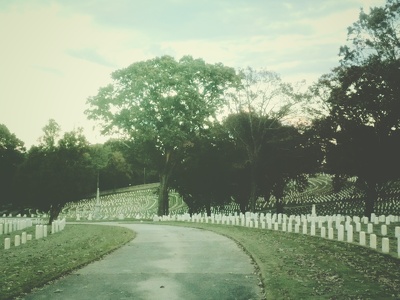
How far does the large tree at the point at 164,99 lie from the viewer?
109 feet

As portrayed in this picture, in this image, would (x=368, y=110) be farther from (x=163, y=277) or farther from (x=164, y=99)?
(x=163, y=277)

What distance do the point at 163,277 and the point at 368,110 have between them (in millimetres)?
26008

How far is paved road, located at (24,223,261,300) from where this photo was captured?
7637 millimetres

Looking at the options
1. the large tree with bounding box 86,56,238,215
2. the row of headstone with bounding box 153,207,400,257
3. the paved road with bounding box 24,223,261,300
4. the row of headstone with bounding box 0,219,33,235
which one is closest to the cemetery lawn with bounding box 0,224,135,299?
the paved road with bounding box 24,223,261,300

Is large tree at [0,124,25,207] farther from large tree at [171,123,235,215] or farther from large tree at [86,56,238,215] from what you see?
large tree at [86,56,238,215]

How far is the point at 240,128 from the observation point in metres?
40.7

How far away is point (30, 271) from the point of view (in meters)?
9.63

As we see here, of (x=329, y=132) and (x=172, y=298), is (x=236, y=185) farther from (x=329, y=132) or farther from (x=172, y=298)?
(x=172, y=298)

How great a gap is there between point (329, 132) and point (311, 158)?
8745 millimetres

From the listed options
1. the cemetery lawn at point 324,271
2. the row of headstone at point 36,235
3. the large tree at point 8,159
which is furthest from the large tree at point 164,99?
the large tree at point 8,159

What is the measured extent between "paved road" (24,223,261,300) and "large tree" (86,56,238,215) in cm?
2117

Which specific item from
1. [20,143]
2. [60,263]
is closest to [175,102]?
[60,263]

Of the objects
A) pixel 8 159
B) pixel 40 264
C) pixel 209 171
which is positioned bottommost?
pixel 40 264

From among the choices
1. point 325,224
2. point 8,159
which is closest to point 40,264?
point 325,224
